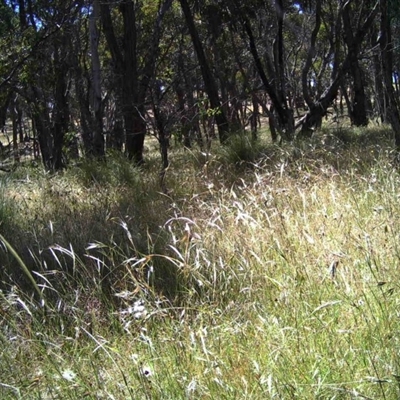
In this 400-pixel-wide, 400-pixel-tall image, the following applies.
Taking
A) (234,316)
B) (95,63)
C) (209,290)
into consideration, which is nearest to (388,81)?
(95,63)

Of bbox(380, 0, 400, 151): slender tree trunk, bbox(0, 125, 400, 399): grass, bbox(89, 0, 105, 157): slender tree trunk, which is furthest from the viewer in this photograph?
bbox(89, 0, 105, 157): slender tree trunk

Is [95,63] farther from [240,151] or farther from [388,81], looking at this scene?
[388,81]

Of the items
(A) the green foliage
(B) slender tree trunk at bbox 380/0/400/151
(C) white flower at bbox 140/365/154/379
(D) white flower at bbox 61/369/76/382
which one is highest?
(B) slender tree trunk at bbox 380/0/400/151

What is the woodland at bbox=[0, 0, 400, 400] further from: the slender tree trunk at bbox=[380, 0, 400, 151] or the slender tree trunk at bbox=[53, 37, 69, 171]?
the slender tree trunk at bbox=[53, 37, 69, 171]

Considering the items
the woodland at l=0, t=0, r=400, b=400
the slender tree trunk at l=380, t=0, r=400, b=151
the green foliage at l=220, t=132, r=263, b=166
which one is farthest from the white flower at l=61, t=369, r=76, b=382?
the green foliage at l=220, t=132, r=263, b=166

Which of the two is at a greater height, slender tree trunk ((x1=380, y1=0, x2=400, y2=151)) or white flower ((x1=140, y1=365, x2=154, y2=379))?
slender tree trunk ((x1=380, y1=0, x2=400, y2=151))

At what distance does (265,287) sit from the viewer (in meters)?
2.61

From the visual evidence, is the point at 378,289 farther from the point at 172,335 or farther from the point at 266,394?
the point at 172,335

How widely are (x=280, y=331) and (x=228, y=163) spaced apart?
4.91m

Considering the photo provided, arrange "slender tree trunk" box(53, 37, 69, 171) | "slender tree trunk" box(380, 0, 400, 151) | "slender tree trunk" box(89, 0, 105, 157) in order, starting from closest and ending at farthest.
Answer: "slender tree trunk" box(380, 0, 400, 151) < "slender tree trunk" box(89, 0, 105, 157) < "slender tree trunk" box(53, 37, 69, 171)

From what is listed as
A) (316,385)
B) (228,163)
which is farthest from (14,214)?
(316,385)

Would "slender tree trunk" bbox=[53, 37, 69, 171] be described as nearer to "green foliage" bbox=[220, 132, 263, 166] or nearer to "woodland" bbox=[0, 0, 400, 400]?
"green foliage" bbox=[220, 132, 263, 166]

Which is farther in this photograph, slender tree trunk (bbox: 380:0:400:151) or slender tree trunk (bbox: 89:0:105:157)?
slender tree trunk (bbox: 89:0:105:157)

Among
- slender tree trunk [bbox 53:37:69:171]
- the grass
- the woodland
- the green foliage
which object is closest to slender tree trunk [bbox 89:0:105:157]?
the green foliage
